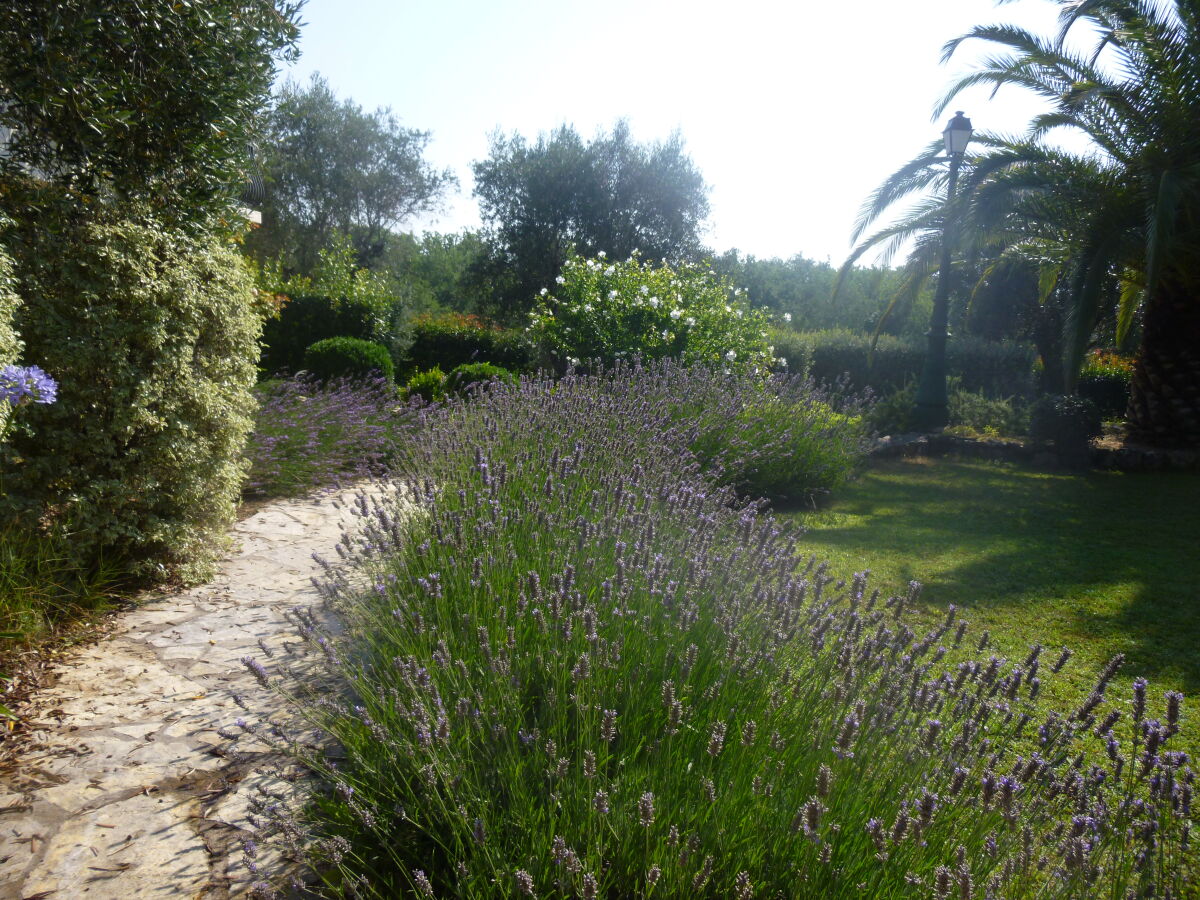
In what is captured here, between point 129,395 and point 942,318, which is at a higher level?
point 942,318

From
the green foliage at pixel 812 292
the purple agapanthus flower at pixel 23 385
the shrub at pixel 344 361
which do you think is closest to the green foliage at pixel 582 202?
the green foliage at pixel 812 292

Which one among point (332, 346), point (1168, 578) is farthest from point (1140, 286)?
point (332, 346)

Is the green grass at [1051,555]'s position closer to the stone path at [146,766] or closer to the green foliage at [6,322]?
the stone path at [146,766]

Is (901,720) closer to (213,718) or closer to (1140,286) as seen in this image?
(213,718)

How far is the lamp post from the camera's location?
1105cm

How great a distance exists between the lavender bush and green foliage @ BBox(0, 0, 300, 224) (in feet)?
10.1

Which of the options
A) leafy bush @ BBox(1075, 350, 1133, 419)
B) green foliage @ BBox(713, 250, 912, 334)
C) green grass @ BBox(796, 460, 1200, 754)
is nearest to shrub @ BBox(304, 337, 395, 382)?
green grass @ BBox(796, 460, 1200, 754)

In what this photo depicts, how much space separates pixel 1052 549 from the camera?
6.56 meters

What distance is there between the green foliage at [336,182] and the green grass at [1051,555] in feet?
76.7

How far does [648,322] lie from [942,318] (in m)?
5.21

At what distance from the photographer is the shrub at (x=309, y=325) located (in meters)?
16.6

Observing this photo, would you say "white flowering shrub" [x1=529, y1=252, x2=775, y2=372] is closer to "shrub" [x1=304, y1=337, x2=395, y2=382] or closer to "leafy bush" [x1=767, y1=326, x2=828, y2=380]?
"shrub" [x1=304, y1=337, x2=395, y2=382]

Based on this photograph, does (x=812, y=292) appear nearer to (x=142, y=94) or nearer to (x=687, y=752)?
(x=142, y=94)

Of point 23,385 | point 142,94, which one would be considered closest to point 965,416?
point 142,94
